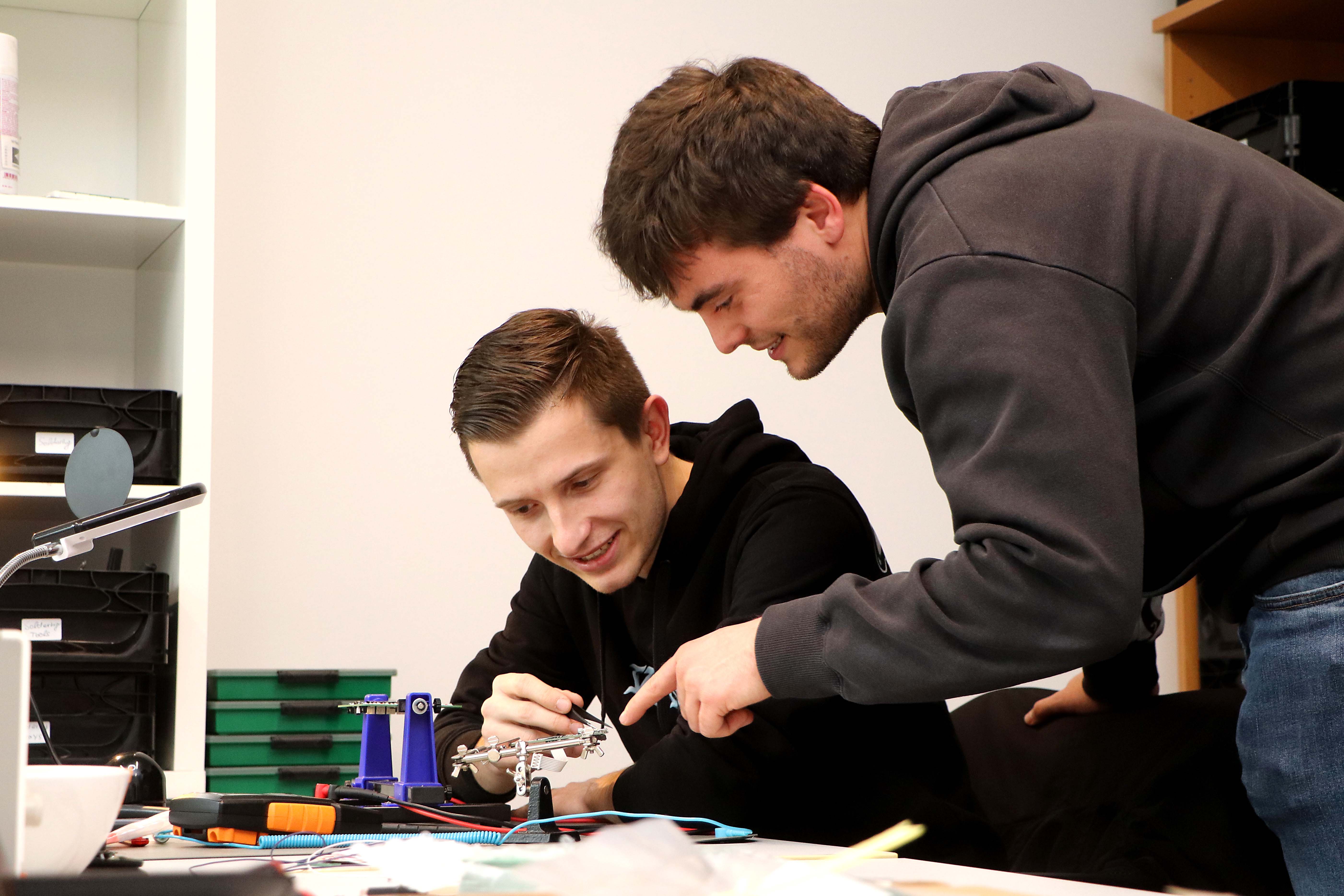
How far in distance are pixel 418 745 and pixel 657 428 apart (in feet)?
1.69

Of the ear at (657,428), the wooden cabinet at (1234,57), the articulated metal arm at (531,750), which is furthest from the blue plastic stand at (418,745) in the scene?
the wooden cabinet at (1234,57)

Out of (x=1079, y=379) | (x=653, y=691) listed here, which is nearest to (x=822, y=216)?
(x=1079, y=379)

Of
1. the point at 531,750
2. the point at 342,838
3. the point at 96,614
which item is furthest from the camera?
the point at 96,614

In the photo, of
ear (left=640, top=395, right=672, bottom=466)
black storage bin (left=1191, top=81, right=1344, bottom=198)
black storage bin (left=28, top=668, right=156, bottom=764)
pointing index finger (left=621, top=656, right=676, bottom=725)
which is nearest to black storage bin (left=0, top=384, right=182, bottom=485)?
black storage bin (left=28, top=668, right=156, bottom=764)

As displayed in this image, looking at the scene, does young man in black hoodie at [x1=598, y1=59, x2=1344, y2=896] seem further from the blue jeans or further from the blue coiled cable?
the blue coiled cable

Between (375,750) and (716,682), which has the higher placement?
(716,682)

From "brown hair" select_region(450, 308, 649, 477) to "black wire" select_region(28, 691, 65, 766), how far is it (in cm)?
57

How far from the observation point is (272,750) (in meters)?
2.01

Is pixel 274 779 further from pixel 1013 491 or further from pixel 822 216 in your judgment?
pixel 1013 491

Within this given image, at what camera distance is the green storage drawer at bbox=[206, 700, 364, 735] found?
6.56 feet

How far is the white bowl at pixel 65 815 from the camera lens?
2.13 feet

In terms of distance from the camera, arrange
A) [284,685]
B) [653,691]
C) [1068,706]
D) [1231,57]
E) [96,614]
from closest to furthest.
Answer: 1. [653,691]
2. [1068,706]
3. [96,614]
4. [284,685]
5. [1231,57]

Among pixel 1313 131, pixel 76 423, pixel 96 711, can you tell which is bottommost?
pixel 96 711

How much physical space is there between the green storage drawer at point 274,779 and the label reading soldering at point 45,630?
313 mm
